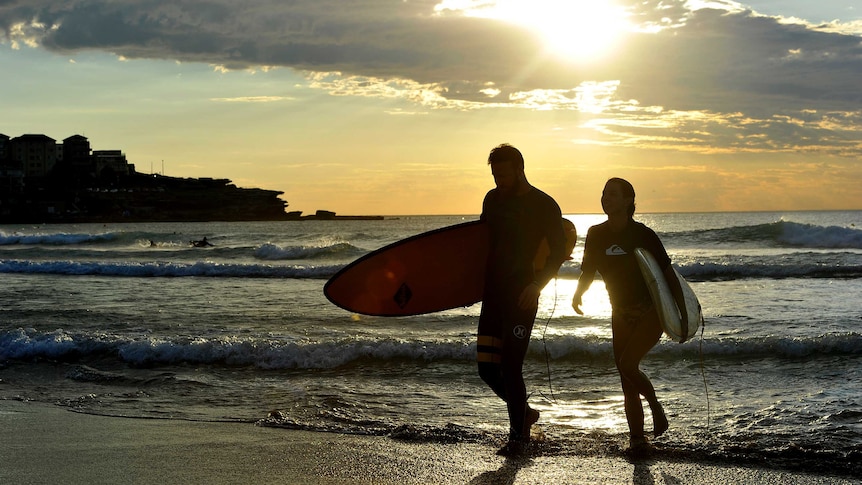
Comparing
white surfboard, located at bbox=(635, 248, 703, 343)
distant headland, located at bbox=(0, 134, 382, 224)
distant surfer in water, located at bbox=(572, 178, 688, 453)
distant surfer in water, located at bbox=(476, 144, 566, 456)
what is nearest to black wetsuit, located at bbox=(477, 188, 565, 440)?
distant surfer in water, located at bbox=(476, 144, 566, 456)

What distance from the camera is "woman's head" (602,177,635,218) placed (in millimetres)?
5262

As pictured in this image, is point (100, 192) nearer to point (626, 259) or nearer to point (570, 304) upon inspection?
point (570, 304)

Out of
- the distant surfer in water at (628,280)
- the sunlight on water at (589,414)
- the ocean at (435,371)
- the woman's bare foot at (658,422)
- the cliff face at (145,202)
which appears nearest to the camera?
the distant surfer in water at (628,280)

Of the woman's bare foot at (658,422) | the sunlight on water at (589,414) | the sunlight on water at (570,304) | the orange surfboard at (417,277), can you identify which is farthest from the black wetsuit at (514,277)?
the sunlight on water at (570,304)

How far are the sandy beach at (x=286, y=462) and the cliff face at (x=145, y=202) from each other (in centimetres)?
11271

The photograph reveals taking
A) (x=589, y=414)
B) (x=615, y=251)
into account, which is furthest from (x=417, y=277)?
(x=589, y=414)

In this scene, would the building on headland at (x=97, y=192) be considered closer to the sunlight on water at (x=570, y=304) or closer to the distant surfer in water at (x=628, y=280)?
the sunlight on water at (x=570, y=304)

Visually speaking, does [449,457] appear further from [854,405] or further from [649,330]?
[854,405]

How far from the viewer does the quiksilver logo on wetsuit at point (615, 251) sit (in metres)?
5.27

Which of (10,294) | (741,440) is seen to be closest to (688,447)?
(741,440)

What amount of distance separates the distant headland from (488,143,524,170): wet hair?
113m

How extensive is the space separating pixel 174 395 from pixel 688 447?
4.53m

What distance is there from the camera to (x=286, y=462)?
508cm

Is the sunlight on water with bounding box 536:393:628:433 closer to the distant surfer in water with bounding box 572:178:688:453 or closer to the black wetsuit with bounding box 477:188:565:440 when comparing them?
the distant surfer in water with bounding box 572:178:688:453
